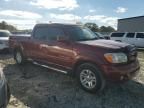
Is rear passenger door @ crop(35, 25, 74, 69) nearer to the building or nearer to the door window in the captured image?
the door window

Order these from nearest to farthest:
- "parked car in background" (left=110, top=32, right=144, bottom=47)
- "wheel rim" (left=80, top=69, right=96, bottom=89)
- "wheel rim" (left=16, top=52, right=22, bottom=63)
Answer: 1. "wheel rim" (left=80, top=69, right=96, bottom=89)
2. "wheel rim" (left=16, top=52, right=22, bottom=63)
3. "parked car in background" (left=110, top=32, right=144, bottom=47)

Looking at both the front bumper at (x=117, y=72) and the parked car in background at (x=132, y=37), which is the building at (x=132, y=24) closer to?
the parked car in background at (x=132, y=37)

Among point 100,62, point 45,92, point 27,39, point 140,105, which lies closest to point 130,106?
point 140,105

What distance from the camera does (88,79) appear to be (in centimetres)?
513

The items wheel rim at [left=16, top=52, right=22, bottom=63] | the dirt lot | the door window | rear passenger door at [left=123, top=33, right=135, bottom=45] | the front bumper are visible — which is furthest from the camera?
rear passenger door at [left=123, top=33, right=135, bottom=45]

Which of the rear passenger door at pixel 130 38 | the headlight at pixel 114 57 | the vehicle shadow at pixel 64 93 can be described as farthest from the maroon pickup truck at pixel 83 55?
the rear passenger door at pixel 130 38

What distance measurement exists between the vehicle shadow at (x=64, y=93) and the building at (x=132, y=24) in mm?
27940

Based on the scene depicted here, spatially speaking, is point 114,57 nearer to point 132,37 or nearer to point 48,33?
point 48,33

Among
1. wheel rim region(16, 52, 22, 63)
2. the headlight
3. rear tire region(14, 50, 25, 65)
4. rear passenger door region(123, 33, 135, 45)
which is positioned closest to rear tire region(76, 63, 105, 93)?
the headlight

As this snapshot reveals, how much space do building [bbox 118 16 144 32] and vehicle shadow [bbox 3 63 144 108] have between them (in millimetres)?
27940

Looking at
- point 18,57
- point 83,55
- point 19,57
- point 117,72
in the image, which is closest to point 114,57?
point 117,72

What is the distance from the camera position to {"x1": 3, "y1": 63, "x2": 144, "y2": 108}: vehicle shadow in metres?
4.57

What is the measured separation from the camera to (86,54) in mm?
5082

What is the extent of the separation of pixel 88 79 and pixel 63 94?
775 mm
